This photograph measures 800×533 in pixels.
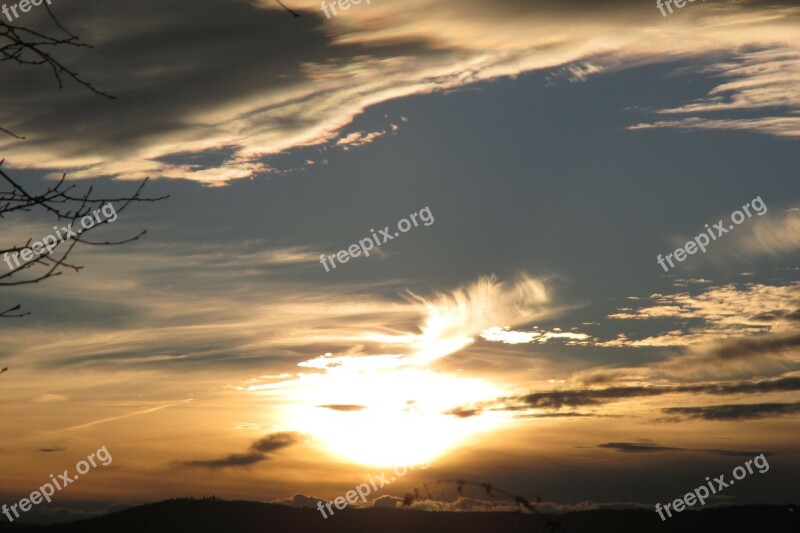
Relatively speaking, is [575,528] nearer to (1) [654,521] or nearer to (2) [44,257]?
(1) [654,521]

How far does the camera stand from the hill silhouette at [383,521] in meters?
20.8

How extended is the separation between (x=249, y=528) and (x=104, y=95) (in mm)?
26370

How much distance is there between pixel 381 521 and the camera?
88.7 ft

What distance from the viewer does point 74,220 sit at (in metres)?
5.26

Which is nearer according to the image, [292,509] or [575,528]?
[575,528]

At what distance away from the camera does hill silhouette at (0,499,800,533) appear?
20.8m

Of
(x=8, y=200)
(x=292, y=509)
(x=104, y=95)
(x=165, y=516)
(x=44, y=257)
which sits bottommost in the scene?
(x=292, y=509)

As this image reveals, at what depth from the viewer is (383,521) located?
27.1 meters

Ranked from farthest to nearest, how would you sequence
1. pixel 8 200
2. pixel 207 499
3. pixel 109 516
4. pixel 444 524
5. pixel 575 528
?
pixel 207 499
pixel 109 516
pixel 444 524
pixel 575 528
pixel 8 200

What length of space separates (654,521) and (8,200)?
1953 cm

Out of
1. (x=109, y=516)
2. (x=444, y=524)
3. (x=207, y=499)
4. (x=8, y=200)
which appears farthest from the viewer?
(x=207, y=499)

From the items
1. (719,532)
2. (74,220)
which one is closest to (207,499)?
(719,532)

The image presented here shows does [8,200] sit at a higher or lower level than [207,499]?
higher

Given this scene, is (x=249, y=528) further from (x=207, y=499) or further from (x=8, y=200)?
(x=8, y=200)
